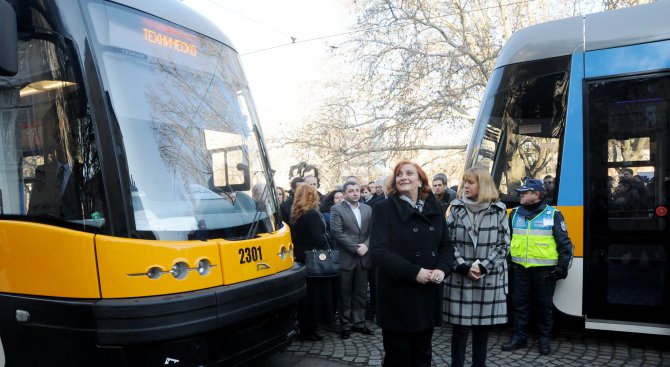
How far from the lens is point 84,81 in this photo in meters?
3.12

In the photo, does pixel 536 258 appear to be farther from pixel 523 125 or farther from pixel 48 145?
pixel 48 145

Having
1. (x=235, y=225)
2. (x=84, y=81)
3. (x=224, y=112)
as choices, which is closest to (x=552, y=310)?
(x=235, y=225)

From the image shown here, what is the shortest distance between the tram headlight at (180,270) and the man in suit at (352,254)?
8.29ft

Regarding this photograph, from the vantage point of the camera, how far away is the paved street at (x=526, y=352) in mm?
4562

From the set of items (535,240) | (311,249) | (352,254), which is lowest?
(352,254)

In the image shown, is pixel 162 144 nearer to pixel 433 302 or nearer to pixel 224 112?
pixel 224 112

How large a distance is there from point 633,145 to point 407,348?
10.3 feet

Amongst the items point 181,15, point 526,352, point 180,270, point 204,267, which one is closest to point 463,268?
point 526,352

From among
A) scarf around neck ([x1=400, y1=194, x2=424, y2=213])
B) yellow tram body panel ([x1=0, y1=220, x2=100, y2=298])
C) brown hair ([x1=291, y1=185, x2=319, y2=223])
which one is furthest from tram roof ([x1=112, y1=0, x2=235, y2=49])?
scarf around neck ([x1=400, y1=194, x2=424, y2=213])

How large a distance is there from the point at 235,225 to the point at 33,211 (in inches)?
51.2

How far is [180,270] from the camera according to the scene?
3182 mm

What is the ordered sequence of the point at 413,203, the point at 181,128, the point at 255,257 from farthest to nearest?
1. the point at 255,257
2. the point at 181,128
3. the point at 413,203

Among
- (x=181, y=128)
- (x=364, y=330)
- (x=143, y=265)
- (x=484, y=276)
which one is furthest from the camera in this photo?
(x=364, y=330)

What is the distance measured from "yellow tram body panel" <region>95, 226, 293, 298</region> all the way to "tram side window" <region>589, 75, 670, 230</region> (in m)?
3.45
